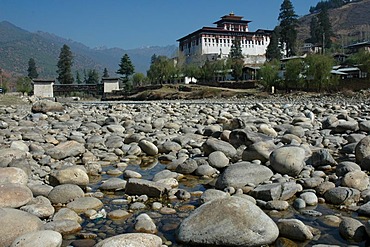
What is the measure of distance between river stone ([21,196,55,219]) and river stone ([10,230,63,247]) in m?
1.16

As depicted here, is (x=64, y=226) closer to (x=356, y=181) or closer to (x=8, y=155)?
(x=8, y=155)

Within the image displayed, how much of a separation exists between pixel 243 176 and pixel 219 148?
102 inches

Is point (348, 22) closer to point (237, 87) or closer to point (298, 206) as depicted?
point (237, 87)

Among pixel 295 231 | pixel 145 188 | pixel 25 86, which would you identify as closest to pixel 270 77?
pixel 145 188

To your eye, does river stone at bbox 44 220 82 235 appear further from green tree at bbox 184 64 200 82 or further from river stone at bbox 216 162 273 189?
green tree at bbox 184 64 200 82

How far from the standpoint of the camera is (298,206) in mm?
6234

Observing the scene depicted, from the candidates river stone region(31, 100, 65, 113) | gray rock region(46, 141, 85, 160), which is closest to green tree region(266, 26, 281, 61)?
river stone region(31, 100, 65, 113)

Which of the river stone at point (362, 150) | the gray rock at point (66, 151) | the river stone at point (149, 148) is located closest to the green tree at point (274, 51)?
the river stone at point (149, 148)

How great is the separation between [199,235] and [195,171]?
12.7 ft

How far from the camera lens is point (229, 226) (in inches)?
190

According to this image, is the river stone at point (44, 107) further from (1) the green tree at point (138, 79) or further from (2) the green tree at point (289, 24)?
(2) the green tree at point (289, 24)

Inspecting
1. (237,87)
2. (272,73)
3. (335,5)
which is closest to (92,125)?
(272,73)

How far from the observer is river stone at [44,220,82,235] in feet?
17.2

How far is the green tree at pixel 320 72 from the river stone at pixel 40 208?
154ft
